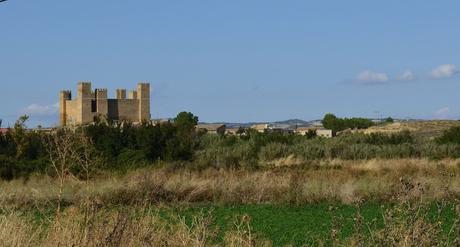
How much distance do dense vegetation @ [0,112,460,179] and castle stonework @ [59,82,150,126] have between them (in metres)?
66.0

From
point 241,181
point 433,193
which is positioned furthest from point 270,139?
point 433,193

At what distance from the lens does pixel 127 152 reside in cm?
3688

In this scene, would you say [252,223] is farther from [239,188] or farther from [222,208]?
[239,188]

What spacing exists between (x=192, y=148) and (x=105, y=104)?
295ft

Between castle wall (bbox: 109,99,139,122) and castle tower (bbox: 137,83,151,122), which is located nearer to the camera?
castle wall (bbox: 109,99,139,122)

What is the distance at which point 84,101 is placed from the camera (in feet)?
418

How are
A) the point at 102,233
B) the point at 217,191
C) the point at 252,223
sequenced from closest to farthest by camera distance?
1. the point at 102,233
2. the point at 252,223
3. the point at 217,191

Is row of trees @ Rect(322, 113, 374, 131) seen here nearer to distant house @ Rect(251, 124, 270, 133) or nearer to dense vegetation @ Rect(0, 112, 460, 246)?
distant house @ Rect(251, 124, 270, 133)

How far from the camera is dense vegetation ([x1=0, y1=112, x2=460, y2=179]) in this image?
35250 mm

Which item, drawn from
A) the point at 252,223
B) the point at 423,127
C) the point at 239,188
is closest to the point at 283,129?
the point at 423,127

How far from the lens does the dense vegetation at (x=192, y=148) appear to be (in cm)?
3525

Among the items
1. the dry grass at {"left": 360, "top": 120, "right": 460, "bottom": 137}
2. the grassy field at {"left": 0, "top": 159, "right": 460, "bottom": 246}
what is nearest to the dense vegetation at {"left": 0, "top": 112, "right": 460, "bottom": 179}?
the grassy field at {"left": 0, "top": 159, "right": 460, "bottom": 246}

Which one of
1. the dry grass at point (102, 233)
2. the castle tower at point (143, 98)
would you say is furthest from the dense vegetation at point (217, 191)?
the castle tower at point (143, 98)

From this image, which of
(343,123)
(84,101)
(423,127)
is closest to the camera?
(423,127)
